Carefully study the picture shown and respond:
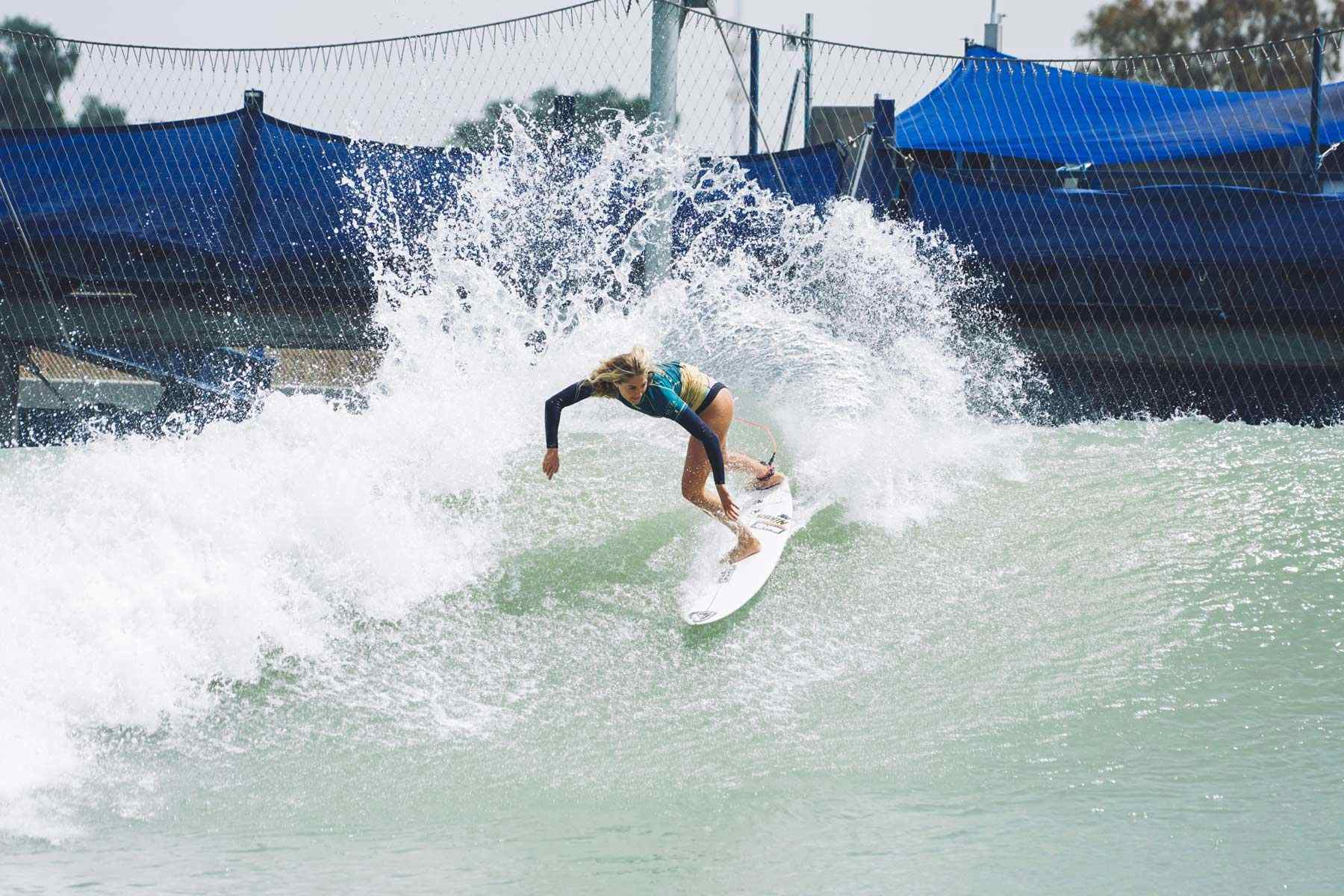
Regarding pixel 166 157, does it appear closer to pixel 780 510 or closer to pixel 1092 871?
pixel 780 510

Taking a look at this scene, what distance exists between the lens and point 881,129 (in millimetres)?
8484

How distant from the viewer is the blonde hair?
17.7ft

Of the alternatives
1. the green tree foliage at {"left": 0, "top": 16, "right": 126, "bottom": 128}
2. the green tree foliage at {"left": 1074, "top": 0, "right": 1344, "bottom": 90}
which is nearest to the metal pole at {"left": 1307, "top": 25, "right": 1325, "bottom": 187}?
the green tree foliage at {"left": 0, "top": 16, "right": 126, "bottom": 128}

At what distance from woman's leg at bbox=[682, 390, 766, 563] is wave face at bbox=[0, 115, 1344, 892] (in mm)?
229

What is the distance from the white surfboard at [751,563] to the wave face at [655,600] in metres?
0.09

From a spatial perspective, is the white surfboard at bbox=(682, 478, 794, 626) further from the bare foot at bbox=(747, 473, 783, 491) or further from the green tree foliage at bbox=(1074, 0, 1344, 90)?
the green tree foliage at bbox=(1074, 0, 1344, 90)

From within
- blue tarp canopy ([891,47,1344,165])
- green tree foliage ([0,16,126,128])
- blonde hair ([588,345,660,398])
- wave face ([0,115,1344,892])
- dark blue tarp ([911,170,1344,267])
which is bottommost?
wave face ([0,115,1344,892])

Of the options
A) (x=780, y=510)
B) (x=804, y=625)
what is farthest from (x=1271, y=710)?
(x=780, y=510)

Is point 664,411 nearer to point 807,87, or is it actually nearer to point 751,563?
point 751,563

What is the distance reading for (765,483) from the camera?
6.50 m

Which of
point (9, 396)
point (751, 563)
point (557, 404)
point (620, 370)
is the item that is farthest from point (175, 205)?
point (751, 563)

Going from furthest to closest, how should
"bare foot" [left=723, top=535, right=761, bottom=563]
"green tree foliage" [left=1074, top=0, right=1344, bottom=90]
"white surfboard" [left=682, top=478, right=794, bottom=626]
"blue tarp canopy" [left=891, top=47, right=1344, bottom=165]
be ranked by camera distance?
"green tree foliage" [left=1074, top=0, right=1344, bottom=90], "blue tarp canopy" [left=891, top=47, right=1344, bottom=165], "bare foot" [left=723, top=535, right=761, bottom=563], "white surfboard" [left=682, top=478, right=794, bottom=626]

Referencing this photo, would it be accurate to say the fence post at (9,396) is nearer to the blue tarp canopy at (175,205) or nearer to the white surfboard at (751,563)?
the blue tarp canopy at (175,205)

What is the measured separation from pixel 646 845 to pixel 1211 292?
20.6 feet
